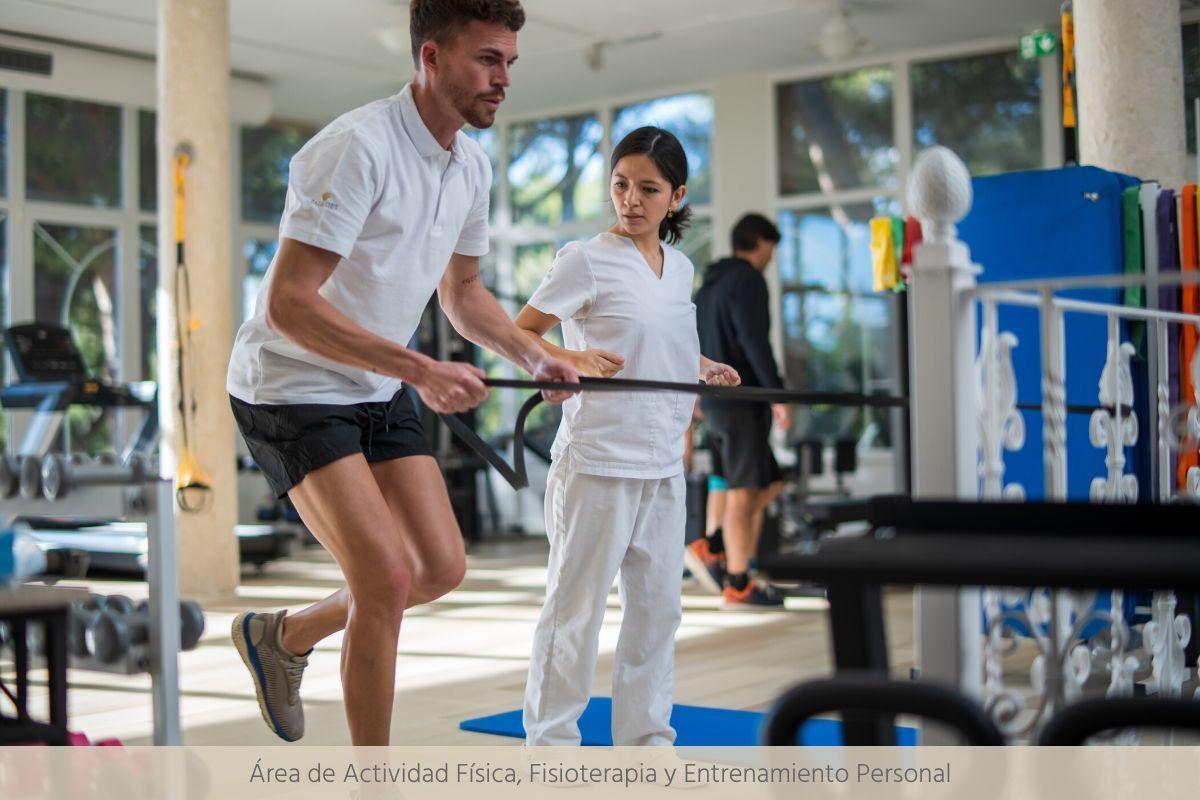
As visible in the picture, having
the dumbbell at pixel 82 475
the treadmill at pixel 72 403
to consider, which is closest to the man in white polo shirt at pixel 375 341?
the dumbbell at pixel 82 475

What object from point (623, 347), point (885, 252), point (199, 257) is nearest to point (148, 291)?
point (199, 257)

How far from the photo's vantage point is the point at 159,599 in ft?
6.24

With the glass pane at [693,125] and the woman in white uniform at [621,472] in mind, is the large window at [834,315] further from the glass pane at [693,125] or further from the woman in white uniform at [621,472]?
the woman in white uniform at [621,472]

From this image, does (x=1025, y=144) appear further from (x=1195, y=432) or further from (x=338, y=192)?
(x=338, y=192)

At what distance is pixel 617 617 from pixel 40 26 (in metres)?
5.73

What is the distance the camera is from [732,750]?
2992mm

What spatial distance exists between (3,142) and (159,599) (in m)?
8.35

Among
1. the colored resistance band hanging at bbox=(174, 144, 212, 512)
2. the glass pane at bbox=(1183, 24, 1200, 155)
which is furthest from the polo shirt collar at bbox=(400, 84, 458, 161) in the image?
the glass pane at bbox=(1183, 24, 1200, 155)

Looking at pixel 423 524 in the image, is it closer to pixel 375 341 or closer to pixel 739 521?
pixel 375 341

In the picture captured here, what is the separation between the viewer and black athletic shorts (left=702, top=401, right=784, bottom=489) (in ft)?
19.4

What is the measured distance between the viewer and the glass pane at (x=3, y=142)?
9211 mm

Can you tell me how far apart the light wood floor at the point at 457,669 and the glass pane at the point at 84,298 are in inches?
139

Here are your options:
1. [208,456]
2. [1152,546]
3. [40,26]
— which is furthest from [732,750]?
[40,26]

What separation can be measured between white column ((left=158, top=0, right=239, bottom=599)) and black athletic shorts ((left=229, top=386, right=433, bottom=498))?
166 inches
